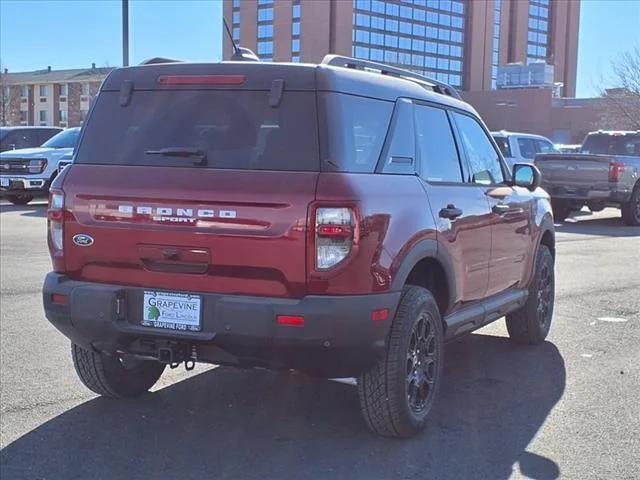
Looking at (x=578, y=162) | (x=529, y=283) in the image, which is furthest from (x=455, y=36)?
(x=529, y=283)

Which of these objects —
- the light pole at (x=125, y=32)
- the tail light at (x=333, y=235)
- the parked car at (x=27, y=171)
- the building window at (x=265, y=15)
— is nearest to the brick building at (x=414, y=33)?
the building window at (x=265, y=15)

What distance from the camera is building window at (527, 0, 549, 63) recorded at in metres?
133

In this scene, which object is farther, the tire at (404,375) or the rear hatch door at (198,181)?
the tire at (404,375)

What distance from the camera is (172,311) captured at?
160 inches

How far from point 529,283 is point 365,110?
264 centimetres

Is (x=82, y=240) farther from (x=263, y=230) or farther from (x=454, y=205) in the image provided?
(x=454, y=205)

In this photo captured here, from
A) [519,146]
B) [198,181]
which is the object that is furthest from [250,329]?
[519,146]

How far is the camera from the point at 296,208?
3.82 m

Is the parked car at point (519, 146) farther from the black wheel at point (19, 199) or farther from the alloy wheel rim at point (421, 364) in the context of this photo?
the alloy wheel rim at point (421, 364)

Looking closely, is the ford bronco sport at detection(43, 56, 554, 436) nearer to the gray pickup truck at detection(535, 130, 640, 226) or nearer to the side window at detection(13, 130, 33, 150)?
the gray pickup truck at detection(535, 130, 640, 226)

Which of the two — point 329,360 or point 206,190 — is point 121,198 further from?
point 329,360

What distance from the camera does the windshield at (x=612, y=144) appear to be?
18.2 metres

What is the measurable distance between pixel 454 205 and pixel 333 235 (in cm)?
129

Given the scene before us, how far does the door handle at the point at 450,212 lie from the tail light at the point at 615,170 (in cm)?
1285
